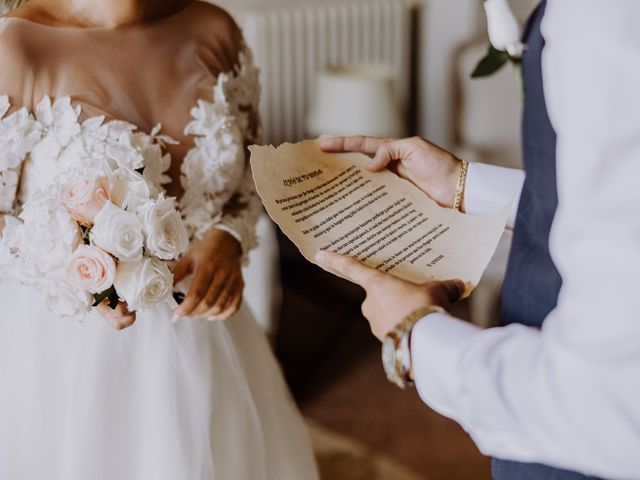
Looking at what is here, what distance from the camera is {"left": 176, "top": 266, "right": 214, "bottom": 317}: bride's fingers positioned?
1263mm

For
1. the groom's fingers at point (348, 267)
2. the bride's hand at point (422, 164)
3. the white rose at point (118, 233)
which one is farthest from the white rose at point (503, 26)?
the white rose at point (118, 233)

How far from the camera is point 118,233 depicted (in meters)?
0.99

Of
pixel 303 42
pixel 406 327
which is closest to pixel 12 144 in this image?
pixel 406 327

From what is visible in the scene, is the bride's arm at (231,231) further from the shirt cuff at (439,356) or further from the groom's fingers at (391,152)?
the shirt cuff at (439,356)

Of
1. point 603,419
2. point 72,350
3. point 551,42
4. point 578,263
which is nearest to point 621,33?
point 551,42

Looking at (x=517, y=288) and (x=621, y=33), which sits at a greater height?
(x=621, y=33)

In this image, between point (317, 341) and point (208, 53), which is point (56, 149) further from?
point (317, 341)

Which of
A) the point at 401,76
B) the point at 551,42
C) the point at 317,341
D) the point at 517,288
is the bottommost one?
the point at 317,341

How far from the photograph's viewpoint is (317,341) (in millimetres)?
3195

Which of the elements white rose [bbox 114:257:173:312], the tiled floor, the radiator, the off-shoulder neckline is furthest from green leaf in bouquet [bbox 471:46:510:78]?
the radiator

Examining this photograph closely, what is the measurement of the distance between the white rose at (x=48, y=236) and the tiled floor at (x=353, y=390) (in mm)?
1732

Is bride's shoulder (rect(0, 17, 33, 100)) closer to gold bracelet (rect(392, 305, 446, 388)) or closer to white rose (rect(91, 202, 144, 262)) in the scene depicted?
white rose (rect(91, 202, 144, 262))

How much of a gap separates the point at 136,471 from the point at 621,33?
1.01 metres

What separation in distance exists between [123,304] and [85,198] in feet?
0.59
